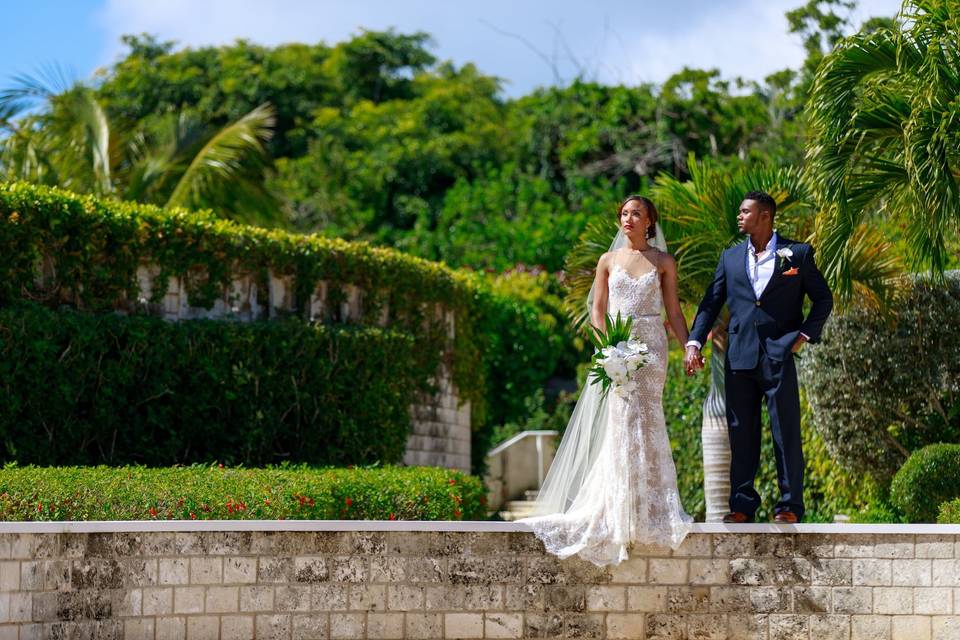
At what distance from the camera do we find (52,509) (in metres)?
8.71

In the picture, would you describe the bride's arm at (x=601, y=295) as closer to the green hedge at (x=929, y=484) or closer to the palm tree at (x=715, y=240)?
the palm tree at (x=715, y=240)

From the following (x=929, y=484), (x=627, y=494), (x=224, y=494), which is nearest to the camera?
(x=627, y=494)

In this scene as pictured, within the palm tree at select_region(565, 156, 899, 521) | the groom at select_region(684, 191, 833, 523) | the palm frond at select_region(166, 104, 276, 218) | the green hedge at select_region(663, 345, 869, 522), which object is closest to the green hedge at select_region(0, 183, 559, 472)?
the green hedge at select_region(663, 345, 869, 522)

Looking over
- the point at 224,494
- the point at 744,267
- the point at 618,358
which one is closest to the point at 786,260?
the point at 744,267

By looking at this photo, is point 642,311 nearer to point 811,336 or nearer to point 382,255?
point 811,336

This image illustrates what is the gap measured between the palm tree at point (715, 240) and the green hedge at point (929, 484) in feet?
5.18

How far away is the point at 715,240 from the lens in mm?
11383

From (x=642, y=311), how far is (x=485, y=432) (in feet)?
43.2

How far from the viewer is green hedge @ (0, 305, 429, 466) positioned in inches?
467

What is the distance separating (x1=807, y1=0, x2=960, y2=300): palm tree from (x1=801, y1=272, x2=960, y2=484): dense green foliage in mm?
2111

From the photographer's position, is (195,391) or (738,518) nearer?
(738,518)

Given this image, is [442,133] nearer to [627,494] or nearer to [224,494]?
[224,494]

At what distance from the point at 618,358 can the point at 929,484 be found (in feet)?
15.6

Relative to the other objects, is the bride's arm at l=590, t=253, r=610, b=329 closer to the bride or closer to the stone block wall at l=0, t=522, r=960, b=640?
the bride
